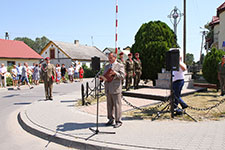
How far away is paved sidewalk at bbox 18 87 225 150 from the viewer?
13.4ft

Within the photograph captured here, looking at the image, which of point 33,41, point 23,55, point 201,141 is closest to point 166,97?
point 201,141

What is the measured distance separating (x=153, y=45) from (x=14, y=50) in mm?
26509

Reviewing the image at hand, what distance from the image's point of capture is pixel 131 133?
4.74 metres

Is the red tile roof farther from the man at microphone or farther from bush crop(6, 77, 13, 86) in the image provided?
the man at microphone

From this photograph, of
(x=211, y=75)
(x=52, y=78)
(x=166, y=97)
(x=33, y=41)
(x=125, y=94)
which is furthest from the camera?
(x=33, y=41)

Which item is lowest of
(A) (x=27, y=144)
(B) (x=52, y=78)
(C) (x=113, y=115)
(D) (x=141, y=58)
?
(A) (x=27, y=144)

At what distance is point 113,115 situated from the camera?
5.47 metres

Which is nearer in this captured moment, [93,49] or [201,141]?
[201,141]

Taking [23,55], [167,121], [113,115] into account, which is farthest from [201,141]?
[23,55]

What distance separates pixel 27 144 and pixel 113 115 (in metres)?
2.08

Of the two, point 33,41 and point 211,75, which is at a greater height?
point 33,41

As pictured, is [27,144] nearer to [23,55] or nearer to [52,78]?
[52,78]

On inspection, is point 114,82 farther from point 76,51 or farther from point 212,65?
point 76,51

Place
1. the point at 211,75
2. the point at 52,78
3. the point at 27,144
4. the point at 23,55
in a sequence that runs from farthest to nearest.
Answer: the point at 23,55, the point at 211,75, the point at 52,78, the point at 27,144
